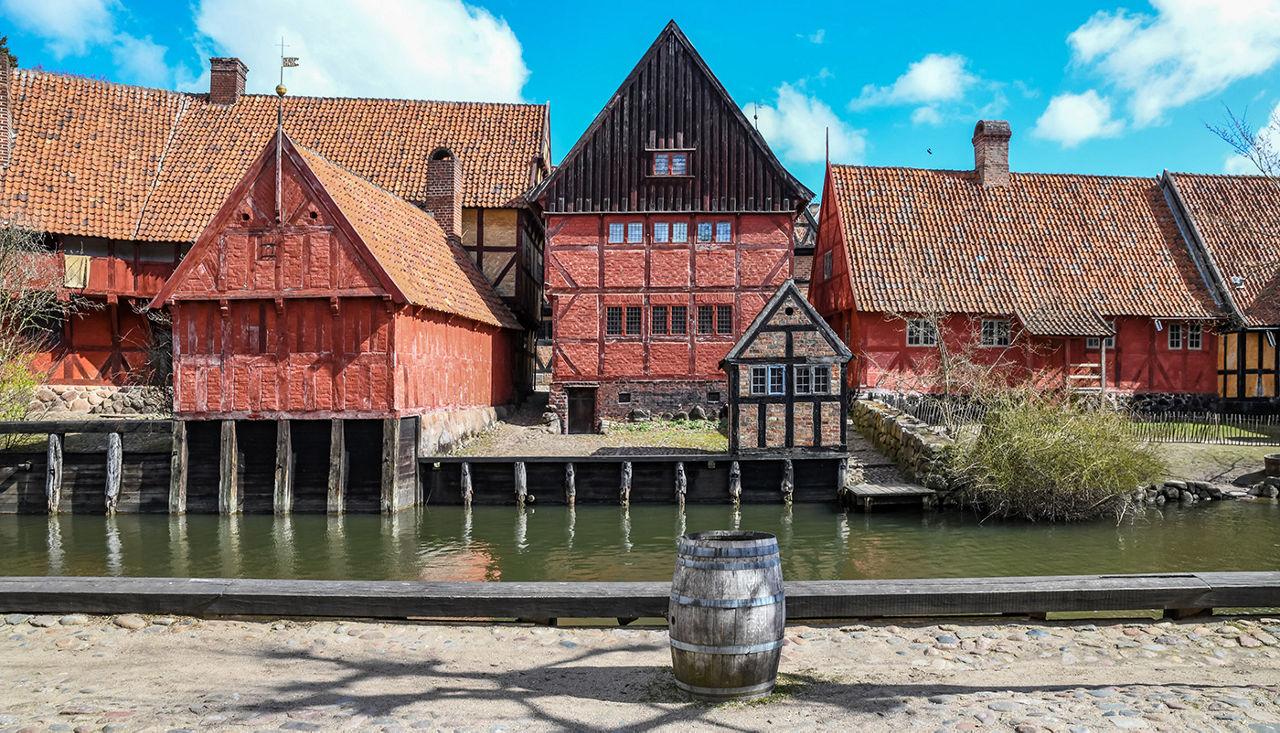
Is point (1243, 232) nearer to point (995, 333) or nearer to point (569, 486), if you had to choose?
point (995, 333)

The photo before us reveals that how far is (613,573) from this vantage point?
12359 mm

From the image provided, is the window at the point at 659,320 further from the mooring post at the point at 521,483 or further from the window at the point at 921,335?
the mooring post at the point at 521,483

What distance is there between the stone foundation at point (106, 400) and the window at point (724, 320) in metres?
15.5

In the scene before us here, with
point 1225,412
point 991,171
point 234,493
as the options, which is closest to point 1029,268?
point 991,171

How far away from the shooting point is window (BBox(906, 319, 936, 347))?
86.1 ft

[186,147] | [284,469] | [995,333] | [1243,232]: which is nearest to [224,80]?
[186,147]

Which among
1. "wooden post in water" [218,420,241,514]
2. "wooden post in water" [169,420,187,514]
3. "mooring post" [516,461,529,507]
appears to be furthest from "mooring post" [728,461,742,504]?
"wooden post in water" [169,420,187,514]

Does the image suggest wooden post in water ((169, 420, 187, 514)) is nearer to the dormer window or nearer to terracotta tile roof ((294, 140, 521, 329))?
terracotta tile roof ((294, 140, 521, 329))

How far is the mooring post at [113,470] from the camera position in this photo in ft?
60.4

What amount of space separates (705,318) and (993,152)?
12.4 meters

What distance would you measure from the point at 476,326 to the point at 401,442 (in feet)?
21.0

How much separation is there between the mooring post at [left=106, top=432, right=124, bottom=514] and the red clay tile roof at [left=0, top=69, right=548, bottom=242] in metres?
9.01

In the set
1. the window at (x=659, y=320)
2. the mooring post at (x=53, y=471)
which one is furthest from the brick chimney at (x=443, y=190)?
the mooring post at (x=53, y=471)

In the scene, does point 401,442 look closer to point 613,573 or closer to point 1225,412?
point 613,573
